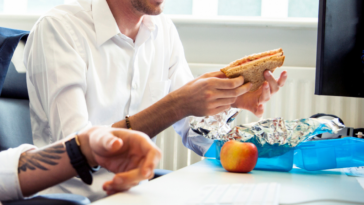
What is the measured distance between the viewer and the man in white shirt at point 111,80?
895mm

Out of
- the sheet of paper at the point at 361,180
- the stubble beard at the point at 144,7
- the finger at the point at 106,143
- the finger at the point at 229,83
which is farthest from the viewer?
the stubble beard at the point at 144,7

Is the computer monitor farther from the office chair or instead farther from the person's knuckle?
the office chair

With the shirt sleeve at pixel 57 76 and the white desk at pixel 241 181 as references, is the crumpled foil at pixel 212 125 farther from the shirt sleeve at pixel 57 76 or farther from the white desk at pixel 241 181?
the shirt sleeve at pixel 57 76

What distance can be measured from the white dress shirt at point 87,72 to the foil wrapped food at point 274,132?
0.26m

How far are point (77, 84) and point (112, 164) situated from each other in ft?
1.48

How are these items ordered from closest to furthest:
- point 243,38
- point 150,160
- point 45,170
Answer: point 150,160 < point 45,170 < point 243,38

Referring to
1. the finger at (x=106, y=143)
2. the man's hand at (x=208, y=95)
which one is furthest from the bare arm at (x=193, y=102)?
the finger at (x=106, y=143)

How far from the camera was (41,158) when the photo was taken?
582 millimetres

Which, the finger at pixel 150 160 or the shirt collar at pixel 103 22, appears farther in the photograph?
the shirt collar at pixel 103 22

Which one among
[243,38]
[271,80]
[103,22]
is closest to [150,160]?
[271,80]

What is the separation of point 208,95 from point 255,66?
0.45 ft

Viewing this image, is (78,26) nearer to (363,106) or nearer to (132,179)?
(132,179)

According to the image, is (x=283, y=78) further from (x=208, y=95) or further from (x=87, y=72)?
(x=87, y=72)

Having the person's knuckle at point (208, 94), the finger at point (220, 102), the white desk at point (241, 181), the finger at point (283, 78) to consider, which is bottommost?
the white desk at point (241, 181)
